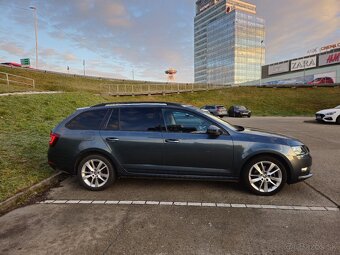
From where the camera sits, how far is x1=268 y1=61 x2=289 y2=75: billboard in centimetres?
7381

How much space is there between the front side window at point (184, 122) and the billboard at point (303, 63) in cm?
7341

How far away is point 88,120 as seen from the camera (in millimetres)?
4891

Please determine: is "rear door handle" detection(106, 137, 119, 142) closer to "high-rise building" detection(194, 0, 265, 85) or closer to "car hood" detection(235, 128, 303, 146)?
"car hood" detection(235, 128, 303, 146)

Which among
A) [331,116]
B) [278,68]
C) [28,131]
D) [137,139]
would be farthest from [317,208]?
[278,68]

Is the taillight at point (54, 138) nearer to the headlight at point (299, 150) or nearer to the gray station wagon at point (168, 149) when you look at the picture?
the gray station wagon at point (168, 149)

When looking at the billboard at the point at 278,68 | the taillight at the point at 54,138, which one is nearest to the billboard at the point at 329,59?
the billboard at the point at 278,68

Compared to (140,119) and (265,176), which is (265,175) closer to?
(265,176)

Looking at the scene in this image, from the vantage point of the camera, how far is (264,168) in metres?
4.43

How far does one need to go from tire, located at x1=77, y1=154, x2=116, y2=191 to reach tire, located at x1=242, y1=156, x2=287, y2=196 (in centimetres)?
236

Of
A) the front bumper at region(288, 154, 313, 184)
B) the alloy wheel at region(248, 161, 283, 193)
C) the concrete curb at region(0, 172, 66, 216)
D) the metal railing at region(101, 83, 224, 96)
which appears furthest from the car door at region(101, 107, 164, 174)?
the metal railing at region(101, 83, 224, 96)

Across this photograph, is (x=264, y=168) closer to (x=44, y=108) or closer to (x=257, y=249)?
(x=257, y=249)

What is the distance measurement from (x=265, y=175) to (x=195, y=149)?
126cm

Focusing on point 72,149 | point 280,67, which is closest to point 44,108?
point 72,149

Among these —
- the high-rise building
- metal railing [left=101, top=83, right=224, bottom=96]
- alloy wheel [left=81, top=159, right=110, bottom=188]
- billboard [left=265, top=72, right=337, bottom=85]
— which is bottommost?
alloy wheel [left=81, top=159, right=110, bottom=188]
